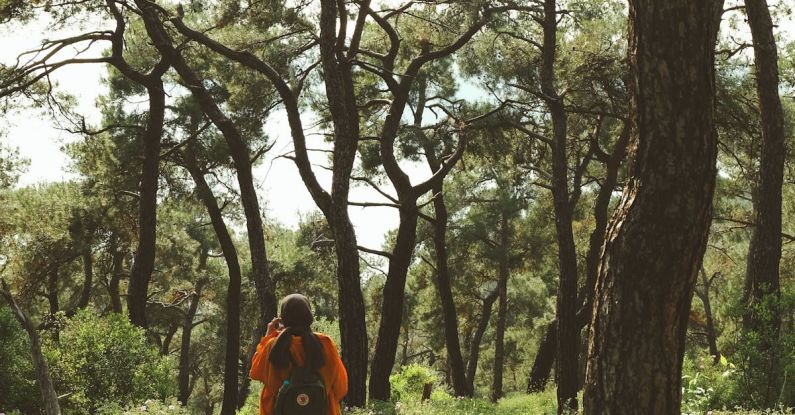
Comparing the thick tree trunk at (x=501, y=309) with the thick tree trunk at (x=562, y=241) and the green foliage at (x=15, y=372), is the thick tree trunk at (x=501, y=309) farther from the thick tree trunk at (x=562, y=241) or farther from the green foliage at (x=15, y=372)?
the green foliage at (x=15, y=372)

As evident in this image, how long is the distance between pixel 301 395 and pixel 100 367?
6.35 meters

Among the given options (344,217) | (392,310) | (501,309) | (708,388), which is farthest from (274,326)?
(501,309)

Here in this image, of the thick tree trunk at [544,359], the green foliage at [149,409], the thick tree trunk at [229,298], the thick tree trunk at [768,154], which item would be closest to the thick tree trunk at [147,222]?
the thick tree trunk at [229,298]

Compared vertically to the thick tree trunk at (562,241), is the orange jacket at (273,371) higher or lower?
lower

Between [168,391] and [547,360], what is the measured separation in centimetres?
1036

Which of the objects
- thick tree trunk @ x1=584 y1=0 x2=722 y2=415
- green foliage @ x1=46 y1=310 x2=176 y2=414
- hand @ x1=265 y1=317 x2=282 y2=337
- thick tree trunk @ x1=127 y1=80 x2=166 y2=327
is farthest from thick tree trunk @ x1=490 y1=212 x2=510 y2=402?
thick tree trunk @ x1=584 y1=0 x2=722 y2=415

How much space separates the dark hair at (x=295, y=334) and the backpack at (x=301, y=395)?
71 mm

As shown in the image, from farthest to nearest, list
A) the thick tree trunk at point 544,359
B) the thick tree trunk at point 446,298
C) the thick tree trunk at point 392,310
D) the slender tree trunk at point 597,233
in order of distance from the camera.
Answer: the thick tree trunk at point 446,298 < the thick tree trunk at point 544,359 < the slender tree trunk at point 597,233 < the thick tree trunk at point 392,310

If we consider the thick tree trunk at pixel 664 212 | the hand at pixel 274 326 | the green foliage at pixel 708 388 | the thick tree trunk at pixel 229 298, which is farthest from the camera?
the thick tree trunk at pixel 229 298

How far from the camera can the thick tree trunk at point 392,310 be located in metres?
13.2

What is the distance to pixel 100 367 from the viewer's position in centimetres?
983

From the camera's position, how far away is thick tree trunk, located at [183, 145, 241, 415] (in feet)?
52.7

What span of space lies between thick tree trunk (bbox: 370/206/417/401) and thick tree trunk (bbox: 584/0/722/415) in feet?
31.8

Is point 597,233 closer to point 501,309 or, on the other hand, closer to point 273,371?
point 501,309
